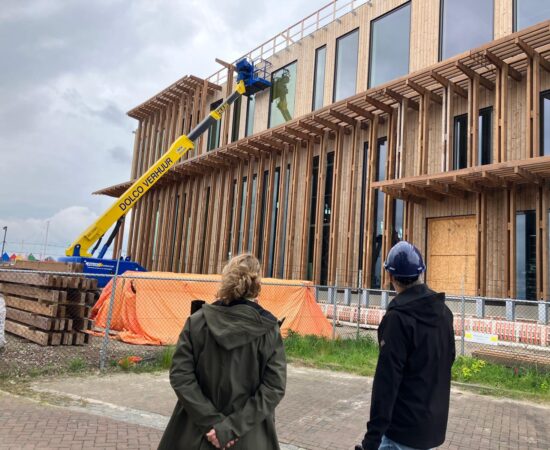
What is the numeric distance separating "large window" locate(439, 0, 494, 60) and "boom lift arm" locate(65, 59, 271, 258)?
8653 millimetres

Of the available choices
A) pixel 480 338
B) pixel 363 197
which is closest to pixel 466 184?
pixel 363 197

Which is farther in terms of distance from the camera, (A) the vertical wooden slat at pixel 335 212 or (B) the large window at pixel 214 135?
(B) the large window at pixel 214 135

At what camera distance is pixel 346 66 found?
2041 cm

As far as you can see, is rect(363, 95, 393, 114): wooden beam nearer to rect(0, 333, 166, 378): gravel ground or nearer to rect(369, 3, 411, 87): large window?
rect(369, 3, 411, 87): large window

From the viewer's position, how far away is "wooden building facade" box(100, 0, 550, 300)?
13.7m

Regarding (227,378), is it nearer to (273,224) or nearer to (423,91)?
(423,91)

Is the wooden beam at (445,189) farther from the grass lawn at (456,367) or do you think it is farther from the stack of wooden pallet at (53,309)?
the stack of wooden pallet at (53,309)

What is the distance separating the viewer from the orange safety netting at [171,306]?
35.2 feet

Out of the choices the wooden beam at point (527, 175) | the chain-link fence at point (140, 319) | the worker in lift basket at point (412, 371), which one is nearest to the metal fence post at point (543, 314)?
the chain-link fence at point (140, 319)

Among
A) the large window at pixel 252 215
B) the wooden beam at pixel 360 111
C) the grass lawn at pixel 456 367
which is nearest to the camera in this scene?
the grass lawn at pixel 456 367

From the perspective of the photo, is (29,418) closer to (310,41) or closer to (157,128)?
(310,41)

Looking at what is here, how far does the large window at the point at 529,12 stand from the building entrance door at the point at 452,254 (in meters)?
6.32

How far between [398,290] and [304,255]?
654 inches

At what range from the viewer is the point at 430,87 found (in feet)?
52.6
